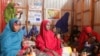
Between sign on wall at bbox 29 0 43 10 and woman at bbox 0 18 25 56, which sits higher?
sign on wall at bbox 29 0 43 10

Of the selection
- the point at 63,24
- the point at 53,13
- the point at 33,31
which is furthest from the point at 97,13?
the point at 53,13

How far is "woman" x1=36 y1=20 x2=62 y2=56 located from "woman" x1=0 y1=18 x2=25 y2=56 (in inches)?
23.0

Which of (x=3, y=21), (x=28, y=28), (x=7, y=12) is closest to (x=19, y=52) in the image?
(x=7, y=12)

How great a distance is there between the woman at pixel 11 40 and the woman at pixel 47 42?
23.0 inches

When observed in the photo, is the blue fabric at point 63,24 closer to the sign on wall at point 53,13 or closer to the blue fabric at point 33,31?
the sign on wall at point 53,13

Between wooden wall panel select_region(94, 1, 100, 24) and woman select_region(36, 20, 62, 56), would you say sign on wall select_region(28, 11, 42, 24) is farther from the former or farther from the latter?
woman select_region(36, 20, 62, 56)

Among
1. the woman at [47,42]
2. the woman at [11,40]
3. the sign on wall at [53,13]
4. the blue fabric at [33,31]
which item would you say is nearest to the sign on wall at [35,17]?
the sign on wall at [53,13]

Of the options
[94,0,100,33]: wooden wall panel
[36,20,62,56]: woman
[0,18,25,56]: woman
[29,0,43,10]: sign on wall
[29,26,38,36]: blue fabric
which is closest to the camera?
[0,18,25,56]: woman

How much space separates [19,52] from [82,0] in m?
3.76

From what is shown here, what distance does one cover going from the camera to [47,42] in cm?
441

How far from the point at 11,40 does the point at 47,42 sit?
869mm

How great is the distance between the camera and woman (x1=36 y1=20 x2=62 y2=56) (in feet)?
14.1

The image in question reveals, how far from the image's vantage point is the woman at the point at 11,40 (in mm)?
3717

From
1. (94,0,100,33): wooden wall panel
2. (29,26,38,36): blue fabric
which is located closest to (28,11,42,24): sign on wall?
(29,26,38,36): blue fabric
